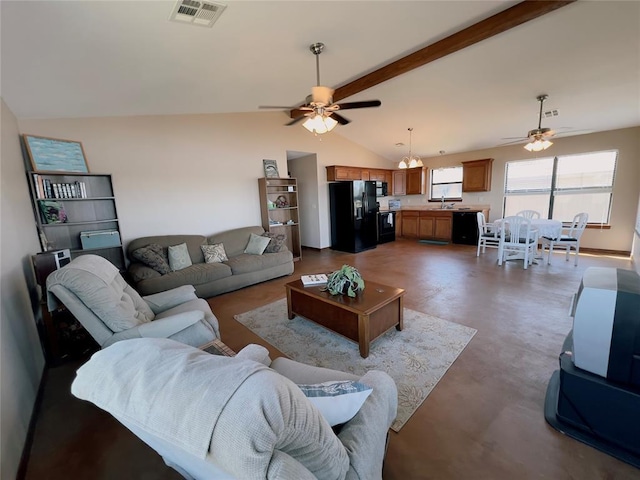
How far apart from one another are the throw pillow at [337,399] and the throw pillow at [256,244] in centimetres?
381

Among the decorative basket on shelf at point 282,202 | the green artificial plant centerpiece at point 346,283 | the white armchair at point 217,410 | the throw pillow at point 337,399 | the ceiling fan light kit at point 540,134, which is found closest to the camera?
the white armchair at point 217,410

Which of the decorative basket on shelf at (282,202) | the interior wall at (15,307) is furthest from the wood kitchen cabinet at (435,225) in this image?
the interior wall at (15,307)

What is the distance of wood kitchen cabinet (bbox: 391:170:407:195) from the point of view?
8203mm

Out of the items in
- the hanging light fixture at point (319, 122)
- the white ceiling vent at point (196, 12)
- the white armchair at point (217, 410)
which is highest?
the white ceiling vent at point (196, 12)

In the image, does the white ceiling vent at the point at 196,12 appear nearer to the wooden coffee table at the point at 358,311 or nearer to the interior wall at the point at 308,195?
the wooden coffee table at the point at 358,311

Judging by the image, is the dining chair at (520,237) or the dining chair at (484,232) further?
the dining chair at (484,232)

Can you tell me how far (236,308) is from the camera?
3.47m

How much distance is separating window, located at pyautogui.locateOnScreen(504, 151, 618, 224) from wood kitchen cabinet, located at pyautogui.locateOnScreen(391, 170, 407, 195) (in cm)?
260

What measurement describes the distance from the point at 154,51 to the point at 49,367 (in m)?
2.97

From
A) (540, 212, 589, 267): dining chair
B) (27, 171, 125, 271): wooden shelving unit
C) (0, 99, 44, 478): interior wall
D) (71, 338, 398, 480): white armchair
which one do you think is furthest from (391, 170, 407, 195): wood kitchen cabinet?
(71, 338, 398, 480): white armchair

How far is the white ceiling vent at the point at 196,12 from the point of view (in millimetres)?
1866

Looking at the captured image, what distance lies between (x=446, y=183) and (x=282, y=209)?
496 cm

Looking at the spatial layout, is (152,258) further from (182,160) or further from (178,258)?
(182,160)

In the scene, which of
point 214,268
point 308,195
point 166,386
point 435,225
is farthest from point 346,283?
point 435,225
